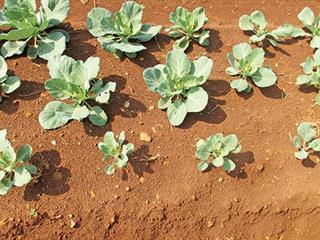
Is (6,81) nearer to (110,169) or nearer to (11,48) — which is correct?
(11,48)

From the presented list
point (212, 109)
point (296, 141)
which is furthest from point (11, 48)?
point (296, 141)

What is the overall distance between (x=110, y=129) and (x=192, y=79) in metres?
0.75

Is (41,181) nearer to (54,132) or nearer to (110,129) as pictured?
(54,132)

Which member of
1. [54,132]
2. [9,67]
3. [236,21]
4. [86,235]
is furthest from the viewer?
[236,21]

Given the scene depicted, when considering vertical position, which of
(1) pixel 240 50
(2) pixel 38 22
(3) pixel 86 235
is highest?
(2) pixel 38 22

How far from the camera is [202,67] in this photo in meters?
3.67

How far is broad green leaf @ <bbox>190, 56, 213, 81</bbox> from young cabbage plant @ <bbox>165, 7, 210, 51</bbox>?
33cm

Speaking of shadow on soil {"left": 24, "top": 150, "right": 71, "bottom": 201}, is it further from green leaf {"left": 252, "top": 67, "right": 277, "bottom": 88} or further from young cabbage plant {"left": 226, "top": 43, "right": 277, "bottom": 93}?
green leaf {"left": 252, "top": 67, "right": 277, "bottom": 88}

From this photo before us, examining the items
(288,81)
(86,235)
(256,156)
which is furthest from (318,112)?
(86,235)

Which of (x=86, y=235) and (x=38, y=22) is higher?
(x=38, y=22)

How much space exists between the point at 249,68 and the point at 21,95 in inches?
73.7

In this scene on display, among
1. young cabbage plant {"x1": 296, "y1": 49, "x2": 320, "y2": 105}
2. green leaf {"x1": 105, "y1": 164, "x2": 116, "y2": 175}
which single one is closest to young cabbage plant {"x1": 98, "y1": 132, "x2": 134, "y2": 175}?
green leaf {"x1": 105, "y1": 164, "x2": 116, "y2": 175}

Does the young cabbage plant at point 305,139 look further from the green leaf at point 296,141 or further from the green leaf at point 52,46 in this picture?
the green leaf at point 52,46

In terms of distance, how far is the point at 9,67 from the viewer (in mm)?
3758
